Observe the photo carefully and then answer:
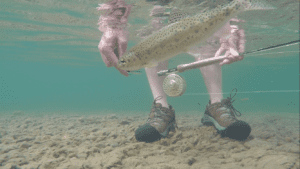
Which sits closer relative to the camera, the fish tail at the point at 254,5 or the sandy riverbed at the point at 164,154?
the fish tail at the point at 254,5

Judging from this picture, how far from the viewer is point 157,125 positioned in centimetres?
326

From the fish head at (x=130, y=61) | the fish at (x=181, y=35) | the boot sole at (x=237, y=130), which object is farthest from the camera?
the boot sole at (x=237, y=130)

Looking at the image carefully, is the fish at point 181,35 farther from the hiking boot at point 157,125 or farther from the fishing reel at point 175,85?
the hiking boot at point 157,125

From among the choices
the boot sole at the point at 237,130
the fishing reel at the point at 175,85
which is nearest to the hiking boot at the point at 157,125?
the fishing reel at the point at 175,85

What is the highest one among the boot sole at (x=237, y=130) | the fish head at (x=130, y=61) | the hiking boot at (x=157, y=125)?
the fish head at (x=130, y=61)

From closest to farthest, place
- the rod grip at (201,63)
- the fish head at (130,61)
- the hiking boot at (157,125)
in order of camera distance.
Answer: the fish head at (130,61), the rod grip at (201,63), the hiking boot at (157,125)

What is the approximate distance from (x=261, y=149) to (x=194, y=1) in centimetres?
533

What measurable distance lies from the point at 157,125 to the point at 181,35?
205 centimetres

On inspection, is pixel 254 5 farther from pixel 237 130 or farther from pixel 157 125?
pixel 157 125

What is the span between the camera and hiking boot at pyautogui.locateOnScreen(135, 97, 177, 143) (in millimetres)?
3121

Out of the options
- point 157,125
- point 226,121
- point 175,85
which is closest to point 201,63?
point 175,85

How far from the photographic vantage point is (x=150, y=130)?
311cm

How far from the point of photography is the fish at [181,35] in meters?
1.60

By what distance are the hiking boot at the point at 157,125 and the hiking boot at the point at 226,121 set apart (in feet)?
2.63
